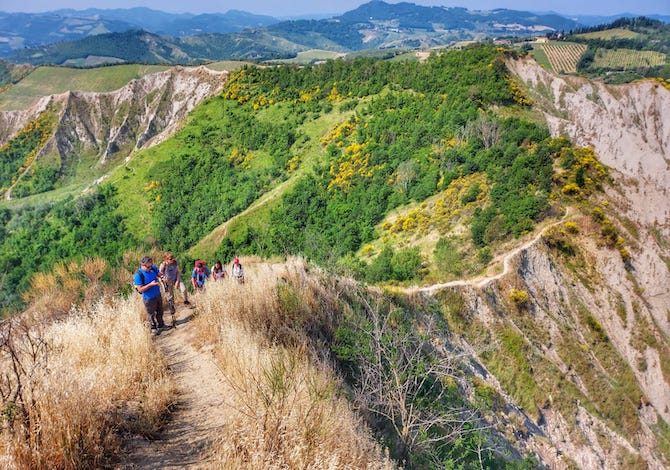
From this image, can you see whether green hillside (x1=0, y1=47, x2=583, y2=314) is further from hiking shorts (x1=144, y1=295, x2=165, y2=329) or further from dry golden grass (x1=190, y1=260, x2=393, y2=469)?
dry golden grass (x1=190, y1=260, x2=393, y2=469)

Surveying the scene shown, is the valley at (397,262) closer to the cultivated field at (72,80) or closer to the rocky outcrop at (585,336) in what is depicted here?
the rocky outcrop at (585,336)

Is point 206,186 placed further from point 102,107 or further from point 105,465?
point 102,107

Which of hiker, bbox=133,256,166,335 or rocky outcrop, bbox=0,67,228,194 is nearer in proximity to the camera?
hiker, bbox=133,256,166,335

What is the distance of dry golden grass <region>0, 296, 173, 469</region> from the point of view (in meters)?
3.57

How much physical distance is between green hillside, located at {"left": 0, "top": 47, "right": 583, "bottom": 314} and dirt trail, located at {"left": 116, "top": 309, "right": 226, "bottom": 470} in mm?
12540

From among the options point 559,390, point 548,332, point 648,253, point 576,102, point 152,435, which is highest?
point 576,102

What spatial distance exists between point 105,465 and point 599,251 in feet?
88.1

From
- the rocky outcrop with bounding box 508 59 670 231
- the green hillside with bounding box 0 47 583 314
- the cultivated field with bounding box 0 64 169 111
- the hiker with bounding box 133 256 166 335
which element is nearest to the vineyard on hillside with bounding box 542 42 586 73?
the rocky outcrop with bounding box 508 59 670 231

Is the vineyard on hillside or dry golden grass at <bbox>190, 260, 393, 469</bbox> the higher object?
the vineyard on hillside

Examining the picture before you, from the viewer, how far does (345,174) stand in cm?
4072

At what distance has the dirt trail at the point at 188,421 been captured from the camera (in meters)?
4.27

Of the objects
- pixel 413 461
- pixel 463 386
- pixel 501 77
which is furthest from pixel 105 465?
pixel 501 77

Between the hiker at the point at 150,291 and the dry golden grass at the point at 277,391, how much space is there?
1.33m

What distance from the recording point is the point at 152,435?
4680mm
